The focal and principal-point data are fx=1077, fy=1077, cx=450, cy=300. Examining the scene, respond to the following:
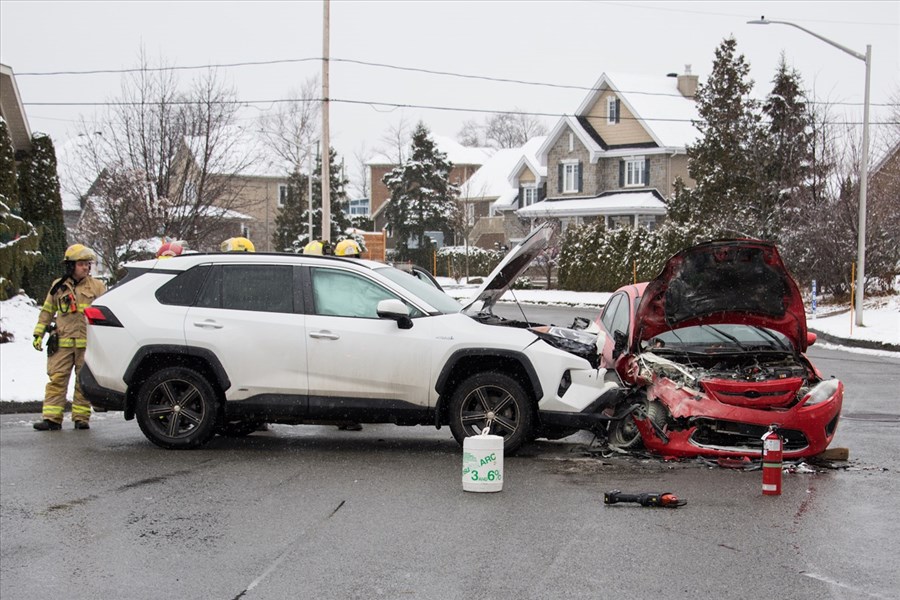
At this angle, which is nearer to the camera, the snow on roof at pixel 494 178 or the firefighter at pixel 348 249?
the firefighter at pixel 348 249

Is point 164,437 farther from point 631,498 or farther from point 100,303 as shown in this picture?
point 631,498

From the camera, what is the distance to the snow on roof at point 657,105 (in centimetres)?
5344

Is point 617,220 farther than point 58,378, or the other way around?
point 617,220

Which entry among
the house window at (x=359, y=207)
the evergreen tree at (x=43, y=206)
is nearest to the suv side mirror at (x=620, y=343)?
the evergreen tree at (x=43, y=206)

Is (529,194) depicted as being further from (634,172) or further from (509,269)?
(509,269)

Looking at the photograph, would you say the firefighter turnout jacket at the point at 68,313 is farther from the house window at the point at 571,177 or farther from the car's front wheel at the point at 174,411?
the house window at the point at 571,177

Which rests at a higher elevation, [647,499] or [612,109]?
[612,109]

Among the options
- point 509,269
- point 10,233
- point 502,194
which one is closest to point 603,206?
point 502,194

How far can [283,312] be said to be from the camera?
9.57 metres

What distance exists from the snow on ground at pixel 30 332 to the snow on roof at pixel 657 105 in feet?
61.5

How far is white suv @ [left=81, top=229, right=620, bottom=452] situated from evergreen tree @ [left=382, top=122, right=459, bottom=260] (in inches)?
2079

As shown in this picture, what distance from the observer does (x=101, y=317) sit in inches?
388

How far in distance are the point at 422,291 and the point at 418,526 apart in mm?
3336

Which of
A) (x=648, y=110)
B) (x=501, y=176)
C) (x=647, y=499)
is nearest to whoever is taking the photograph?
(x=647, y=499)
